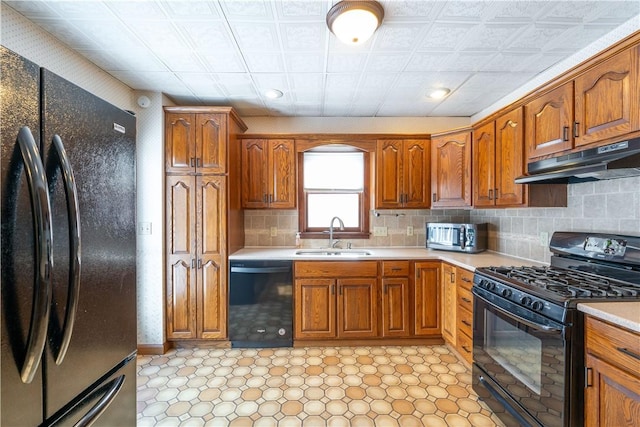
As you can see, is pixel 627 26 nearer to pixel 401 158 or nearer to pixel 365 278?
pixel 401 158

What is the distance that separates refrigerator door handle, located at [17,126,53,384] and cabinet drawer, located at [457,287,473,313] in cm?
249

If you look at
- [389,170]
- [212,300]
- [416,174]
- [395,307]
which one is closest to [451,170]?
[416,174]

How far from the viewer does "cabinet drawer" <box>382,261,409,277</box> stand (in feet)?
8.96

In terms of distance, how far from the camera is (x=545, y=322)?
Result: 1.41 m

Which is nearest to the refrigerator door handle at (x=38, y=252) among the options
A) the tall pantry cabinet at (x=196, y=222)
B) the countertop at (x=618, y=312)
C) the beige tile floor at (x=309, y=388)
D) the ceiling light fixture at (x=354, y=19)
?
the beige tile floor at (x=309, y=388)

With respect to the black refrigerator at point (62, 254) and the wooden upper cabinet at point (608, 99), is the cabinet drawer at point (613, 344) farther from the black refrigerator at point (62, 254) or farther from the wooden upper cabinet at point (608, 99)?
the black refrigerator at point (62, 254)

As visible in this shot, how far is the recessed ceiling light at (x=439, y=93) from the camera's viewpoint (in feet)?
8.55

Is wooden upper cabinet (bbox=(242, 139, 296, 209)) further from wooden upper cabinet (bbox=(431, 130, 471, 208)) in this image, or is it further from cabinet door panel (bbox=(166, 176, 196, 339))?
wooden upper cabinet (bbox=(431, 130, 471, 208))

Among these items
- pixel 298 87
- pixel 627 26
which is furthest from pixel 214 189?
pixel 627 26

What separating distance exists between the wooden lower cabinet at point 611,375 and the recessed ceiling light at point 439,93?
6.91 ft

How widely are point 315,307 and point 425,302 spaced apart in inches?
42.5

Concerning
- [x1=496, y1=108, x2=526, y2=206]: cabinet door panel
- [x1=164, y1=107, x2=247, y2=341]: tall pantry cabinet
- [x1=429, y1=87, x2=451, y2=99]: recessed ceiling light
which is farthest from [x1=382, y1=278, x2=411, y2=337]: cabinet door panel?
[x1=429, y1=87, x2=451, y2=99]: recessed ceiling light

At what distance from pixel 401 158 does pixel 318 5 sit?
1860mm

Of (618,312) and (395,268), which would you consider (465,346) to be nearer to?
(395,268)
